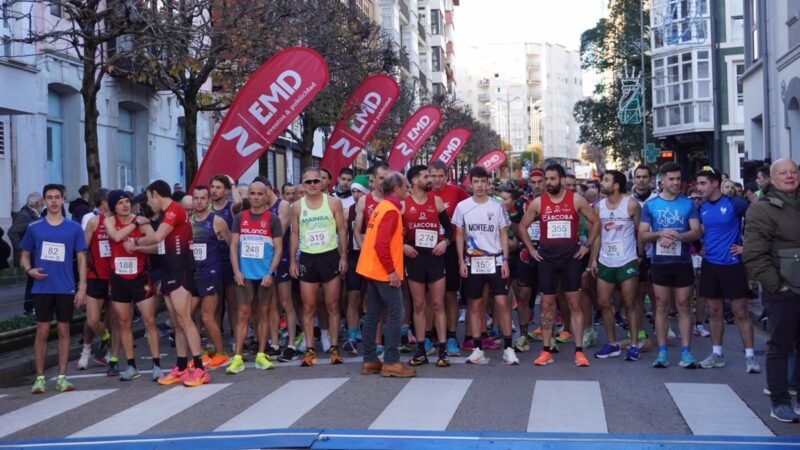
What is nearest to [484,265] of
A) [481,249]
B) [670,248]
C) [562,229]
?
[481,249]

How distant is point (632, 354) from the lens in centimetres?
1163

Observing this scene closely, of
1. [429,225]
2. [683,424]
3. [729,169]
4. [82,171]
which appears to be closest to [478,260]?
[429,225]

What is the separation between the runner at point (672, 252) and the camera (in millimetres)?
11008

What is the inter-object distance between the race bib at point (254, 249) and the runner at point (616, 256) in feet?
11.3

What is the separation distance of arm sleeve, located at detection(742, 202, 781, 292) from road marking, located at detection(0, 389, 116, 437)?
5.63 meters

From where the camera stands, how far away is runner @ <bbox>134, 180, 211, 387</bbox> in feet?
35.5

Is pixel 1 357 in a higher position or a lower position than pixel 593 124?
lower

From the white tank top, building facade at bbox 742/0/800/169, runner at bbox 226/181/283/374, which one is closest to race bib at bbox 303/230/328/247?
runner at bbox 226/181/283/374

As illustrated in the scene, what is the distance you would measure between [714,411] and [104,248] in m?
6.27

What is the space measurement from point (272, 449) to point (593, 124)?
63.7m

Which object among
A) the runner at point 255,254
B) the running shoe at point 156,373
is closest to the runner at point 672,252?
the runner at point 255,254

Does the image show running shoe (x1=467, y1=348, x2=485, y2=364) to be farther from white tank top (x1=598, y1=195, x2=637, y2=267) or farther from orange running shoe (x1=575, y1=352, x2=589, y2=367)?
white tank top (x1=598, y1=195, x2=637, y2=267)

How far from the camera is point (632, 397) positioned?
933cm

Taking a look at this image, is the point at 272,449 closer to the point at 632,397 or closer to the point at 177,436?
the point at 177,436
